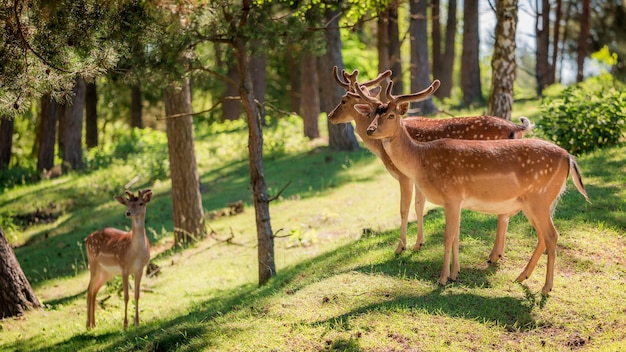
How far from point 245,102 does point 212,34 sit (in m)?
0.95

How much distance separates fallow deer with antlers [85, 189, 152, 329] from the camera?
10.2 meters

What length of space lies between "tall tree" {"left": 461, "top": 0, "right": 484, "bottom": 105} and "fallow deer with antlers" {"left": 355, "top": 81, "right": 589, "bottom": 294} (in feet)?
54.8

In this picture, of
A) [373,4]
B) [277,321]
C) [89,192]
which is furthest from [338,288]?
[89,192]

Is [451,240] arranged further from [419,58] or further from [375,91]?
[419,58]

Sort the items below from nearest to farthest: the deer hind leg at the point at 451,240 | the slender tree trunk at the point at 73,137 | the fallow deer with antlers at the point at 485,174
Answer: the fallow deer with antlers at the point at 485,174 → the deer hind leg at the point at 451,240 → the slender tree trunk at the point at 73,137

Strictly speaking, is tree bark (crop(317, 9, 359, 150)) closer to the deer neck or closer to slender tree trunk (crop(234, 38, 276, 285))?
slender tree trunk (crop(234, 38, 276, 285))

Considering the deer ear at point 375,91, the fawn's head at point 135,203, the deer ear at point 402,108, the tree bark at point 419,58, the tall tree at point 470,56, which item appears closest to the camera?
A: the deer ear at point 402,108

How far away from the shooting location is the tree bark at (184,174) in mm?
13359

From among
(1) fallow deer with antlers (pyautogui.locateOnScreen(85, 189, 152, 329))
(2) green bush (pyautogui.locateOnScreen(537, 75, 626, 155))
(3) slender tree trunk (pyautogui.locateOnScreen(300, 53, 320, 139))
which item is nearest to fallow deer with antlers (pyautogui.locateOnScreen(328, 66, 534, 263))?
(1) fallow deer with antlers (pyautogui.locateOnScreen(85, 189, 152, 329))

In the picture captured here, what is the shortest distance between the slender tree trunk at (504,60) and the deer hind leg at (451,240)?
426 centimetres

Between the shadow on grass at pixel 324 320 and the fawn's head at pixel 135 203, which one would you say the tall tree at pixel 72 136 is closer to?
the fawn's head at pixel 135 203

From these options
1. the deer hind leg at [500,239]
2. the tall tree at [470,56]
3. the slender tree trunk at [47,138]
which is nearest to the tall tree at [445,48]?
the tall tree at [470,56]

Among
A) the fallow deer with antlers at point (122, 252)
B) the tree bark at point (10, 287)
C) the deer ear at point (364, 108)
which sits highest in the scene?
the deer ear at point (364, 108)

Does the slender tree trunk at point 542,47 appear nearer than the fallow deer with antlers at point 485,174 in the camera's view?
No
